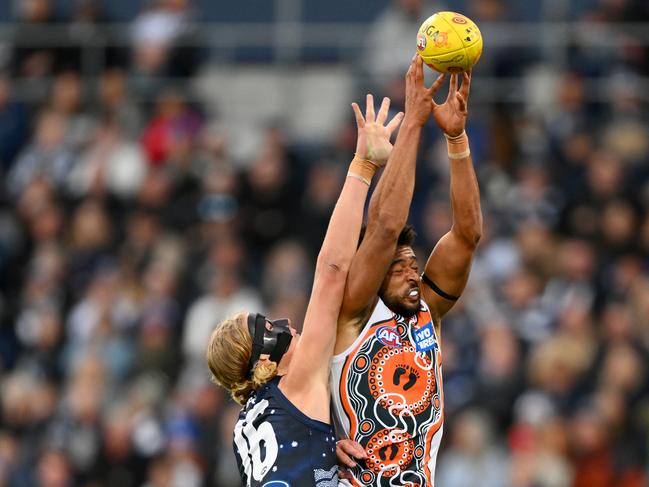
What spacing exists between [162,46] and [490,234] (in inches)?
181

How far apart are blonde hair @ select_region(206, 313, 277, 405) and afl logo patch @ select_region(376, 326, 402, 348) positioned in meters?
0.53

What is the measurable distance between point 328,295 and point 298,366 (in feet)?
1.22

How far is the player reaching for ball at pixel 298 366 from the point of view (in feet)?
24.3

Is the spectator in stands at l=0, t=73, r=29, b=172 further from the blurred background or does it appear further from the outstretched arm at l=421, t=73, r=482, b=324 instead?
the outstretched arm at l=421, t=73, r=482, b=324

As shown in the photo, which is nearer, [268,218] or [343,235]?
[343,235]

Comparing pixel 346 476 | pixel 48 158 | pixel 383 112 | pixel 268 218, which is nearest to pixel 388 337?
pixel 346 476

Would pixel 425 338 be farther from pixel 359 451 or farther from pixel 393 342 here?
pixel 359 451

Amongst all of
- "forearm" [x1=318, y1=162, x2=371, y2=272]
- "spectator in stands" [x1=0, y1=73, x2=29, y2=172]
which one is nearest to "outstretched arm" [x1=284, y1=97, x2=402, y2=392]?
"forearm" [x1=318, y1=162, x2=371, y2=272]

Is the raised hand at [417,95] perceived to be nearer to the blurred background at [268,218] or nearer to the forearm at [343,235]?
the forearm at [343,235]

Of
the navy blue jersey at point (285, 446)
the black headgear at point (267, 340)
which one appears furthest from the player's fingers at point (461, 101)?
the navy blue jersey at point (285, 446)

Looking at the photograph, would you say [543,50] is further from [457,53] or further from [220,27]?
[457,53]

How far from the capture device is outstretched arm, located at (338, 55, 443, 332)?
7.37 m

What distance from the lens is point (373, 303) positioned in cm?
764

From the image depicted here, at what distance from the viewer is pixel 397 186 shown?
7.38m
